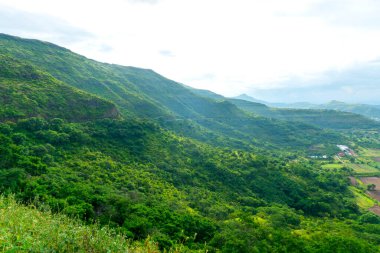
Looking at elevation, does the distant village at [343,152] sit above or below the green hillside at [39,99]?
below

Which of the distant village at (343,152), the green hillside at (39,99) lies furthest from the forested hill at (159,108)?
the green hillside at (39,99)

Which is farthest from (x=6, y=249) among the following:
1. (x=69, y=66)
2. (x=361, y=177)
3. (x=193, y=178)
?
(x=69, y=66)

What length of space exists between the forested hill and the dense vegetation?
68.6 feet

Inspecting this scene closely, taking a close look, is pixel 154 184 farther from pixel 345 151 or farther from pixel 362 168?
pixel 345 151

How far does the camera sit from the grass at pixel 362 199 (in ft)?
228

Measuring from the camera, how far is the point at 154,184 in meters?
46.9

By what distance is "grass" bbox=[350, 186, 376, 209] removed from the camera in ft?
228

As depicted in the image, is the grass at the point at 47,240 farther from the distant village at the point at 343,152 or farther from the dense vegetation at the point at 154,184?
the distant village at the point at 343,152

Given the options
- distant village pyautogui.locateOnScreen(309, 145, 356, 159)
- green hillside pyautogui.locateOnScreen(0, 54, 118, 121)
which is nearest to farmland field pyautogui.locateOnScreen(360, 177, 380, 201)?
distant village pyautogui.locateOnScreen(309, 145, 356, 159)

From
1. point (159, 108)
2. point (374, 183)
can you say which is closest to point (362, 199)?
point (374, 183)

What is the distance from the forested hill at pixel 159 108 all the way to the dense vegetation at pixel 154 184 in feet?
68.6

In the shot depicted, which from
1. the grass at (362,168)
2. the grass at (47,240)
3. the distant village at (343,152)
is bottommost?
the grass at (362,168)

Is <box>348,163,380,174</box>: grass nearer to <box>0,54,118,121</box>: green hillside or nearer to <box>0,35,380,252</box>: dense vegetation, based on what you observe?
<box>0,35,380,252</box>: dense vegetation

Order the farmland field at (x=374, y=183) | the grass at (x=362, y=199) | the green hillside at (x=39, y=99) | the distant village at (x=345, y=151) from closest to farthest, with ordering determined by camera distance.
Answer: the green hillside at (x=39, y=99) → the grass at (x=362, y=199) → the farmland field at (x=374, y=183) → the distant village at (x=345, y=151)
